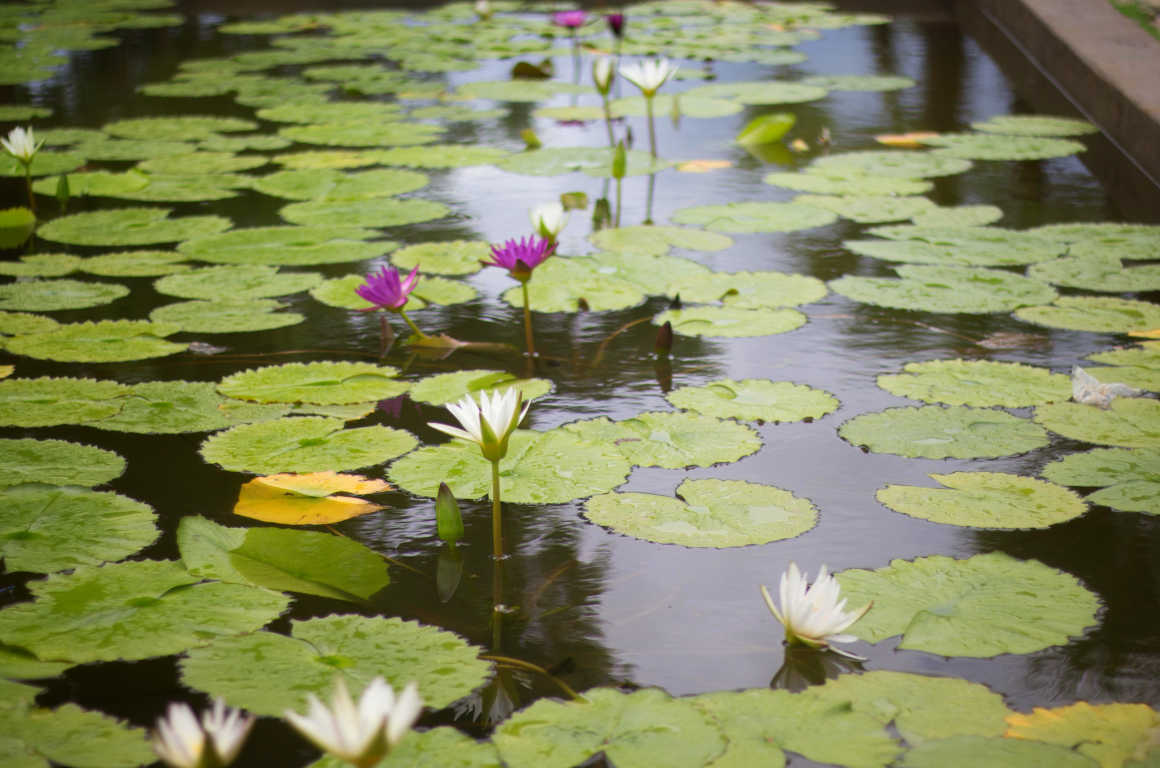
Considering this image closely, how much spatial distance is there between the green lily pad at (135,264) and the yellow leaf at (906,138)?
2374mm

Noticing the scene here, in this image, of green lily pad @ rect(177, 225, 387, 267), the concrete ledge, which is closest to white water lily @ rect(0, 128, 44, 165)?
green lily pad @ rect(177, 225, 387, 267)

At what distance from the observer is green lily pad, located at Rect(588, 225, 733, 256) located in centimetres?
295

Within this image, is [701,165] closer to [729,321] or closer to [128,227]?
[729,321]

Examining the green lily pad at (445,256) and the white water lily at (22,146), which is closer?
the green lily pad at (445,256)

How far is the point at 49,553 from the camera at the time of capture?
1.58 metres

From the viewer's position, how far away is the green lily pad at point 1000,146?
382 cm

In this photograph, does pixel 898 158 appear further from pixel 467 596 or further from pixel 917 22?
pixel 917 22

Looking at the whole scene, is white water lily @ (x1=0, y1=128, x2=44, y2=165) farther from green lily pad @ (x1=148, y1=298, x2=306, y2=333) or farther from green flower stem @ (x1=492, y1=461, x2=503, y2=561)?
green flower stem @ (x1=492, y1=461, x2=503, y2=561)

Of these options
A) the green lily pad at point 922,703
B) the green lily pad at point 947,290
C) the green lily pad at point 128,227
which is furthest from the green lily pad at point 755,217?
the green lily pad at point 922,703

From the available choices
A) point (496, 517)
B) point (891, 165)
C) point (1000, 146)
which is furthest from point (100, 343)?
point (1000, 146)

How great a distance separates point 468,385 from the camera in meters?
2.16

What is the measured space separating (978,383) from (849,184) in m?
1.46

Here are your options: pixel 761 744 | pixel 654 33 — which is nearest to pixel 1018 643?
pixel 761 744

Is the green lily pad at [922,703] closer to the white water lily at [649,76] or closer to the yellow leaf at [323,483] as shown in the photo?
the yellow leaf at [323,483]
